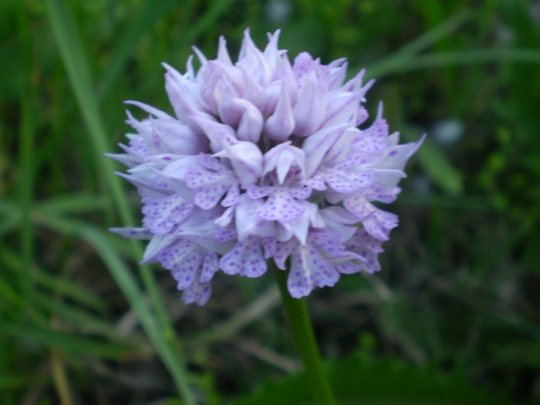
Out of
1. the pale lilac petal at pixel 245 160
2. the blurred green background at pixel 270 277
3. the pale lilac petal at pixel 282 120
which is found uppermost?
the pale lilac petal at pixel 282 120

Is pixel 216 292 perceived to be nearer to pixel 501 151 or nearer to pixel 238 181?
pixel 501 151

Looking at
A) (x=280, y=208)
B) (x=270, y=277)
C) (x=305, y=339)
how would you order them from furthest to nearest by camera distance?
(x=270, y=277)
(x=305, y=339)
(x=280, y=208)

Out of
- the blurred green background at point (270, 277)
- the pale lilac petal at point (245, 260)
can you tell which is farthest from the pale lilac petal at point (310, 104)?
the blurred green background at point (270, 277)

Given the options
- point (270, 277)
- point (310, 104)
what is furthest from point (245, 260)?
point (270, 277)

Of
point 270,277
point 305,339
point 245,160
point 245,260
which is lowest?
point 270,277

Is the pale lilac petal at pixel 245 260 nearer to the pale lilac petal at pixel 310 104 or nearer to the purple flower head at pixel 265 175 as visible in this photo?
the purple flower head at pixel 265 175

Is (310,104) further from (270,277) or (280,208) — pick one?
(270,277)
